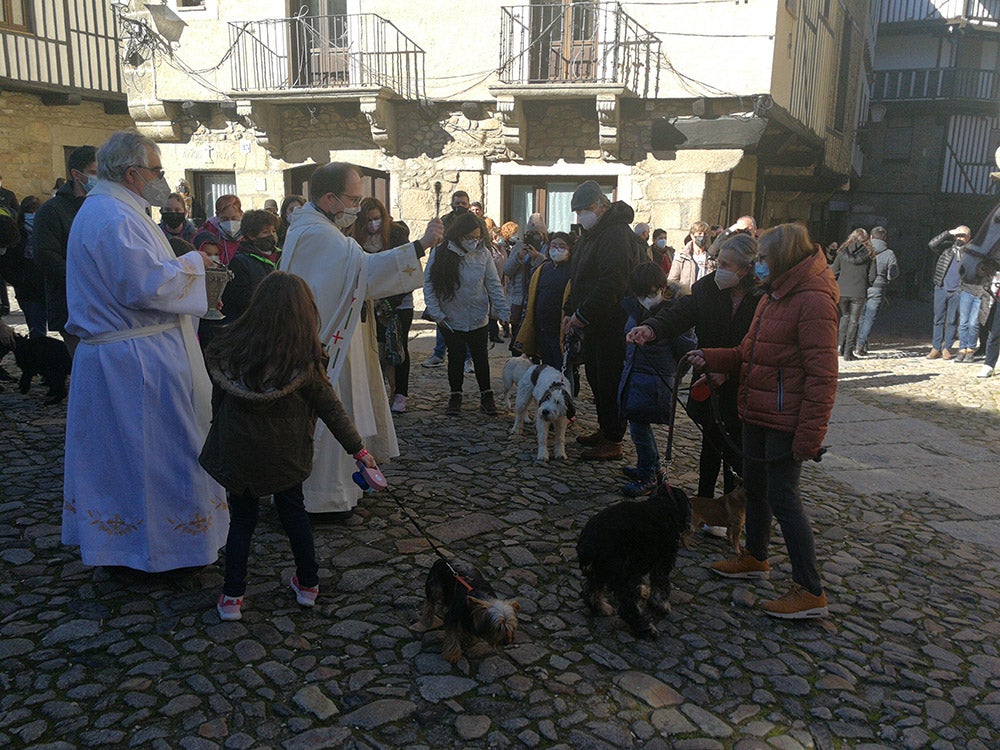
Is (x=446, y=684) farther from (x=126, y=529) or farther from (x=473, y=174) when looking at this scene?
(x=473, y=174)

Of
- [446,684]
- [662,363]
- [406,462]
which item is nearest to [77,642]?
[446,684]

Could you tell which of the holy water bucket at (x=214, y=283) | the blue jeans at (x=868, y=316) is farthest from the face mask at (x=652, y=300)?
the blue jeans at (x=868, y=316)

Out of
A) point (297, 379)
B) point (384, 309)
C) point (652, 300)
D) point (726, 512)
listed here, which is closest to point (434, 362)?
point (384, 309)

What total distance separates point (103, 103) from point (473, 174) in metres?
9.78

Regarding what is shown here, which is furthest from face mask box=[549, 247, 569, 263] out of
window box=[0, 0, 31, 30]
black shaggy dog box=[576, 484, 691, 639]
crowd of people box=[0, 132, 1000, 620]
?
window box=[0, 0, 31, 30]

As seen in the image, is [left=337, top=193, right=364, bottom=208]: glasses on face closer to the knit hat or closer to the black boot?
the knit hat

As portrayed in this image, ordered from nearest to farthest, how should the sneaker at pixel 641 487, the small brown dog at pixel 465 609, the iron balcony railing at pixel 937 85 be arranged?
the small brown dog at pixel 465 609
the sneaker at pixel 641 487
the iron balcony railing at pixel 937 85

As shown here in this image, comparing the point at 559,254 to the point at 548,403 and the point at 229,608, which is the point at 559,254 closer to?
the point at 548,403

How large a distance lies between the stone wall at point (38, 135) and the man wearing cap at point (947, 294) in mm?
16719

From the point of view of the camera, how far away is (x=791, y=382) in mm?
3490

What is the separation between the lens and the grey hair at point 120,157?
3469 millimetres

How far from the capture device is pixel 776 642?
137 inches

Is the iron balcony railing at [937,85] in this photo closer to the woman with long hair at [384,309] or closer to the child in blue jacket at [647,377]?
the woman with long hair at [384,309]

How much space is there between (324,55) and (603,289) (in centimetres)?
1015
